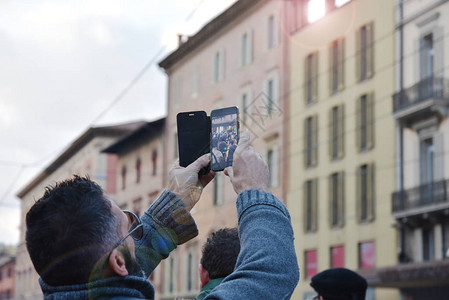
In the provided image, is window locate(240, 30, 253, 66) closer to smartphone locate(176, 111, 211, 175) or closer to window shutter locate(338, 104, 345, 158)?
window shutter locate(338, 104, 345, 158)

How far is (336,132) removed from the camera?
2833 centimetres

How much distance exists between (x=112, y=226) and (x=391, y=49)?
25234 mm

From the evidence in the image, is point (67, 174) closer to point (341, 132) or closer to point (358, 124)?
point (341, 132)

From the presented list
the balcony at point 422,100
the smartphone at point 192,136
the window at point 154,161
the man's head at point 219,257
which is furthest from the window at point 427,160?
the smartphone at point 192,136

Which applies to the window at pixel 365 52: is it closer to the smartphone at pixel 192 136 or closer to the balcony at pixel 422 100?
the balcony at pixel 422 100

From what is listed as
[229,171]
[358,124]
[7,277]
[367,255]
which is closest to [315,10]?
[358,124]

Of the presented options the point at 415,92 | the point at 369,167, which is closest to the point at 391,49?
the point at 415,92

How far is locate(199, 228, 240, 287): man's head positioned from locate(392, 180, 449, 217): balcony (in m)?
21.1

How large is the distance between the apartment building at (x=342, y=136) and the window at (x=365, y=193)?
0.03 metres

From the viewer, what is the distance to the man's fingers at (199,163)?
238 centimetres

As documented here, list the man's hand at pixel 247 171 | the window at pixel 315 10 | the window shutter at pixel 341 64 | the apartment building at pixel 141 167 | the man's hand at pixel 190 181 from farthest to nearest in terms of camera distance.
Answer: the apartment building at pixel 141 167, the window at pixel 315 10, the window shutter at pixel 341 64, the man's hand at pixel 190 181, the man's hand at pixel 247 171

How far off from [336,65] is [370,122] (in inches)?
99.0

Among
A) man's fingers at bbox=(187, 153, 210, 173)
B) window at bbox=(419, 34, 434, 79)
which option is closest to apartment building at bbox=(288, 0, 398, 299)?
window at bbox=(419, 34, 434, 79)

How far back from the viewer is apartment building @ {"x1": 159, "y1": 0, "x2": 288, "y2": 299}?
31.2 m
